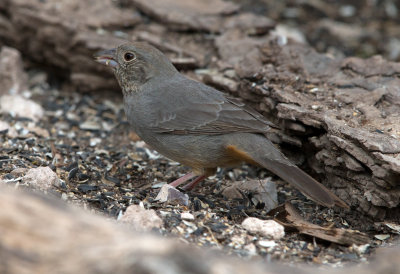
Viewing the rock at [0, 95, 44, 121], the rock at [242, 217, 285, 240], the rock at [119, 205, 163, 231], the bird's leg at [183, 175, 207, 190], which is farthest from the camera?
the rock at [0, 95, 44, 121]

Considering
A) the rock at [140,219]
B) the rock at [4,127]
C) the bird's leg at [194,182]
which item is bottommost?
the rock at [4,127]

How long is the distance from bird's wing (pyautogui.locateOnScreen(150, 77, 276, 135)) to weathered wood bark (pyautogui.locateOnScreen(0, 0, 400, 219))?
38 cm

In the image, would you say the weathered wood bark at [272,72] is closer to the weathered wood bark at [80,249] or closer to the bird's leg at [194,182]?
the bird's leg at [194,182]

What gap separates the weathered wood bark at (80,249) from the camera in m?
2.18

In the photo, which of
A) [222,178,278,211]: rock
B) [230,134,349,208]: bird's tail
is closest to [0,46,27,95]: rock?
[222,178,278,211]: rock

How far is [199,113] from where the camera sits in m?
4.70

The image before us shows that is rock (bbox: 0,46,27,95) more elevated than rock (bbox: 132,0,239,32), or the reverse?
rock (bbox: 132,0,239,32)

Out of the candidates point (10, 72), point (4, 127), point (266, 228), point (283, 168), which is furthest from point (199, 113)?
point (10, 72)

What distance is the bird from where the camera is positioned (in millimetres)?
4492

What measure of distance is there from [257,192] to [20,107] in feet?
9.99

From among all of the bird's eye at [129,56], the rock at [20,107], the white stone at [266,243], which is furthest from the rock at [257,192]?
the rock at [20,107]

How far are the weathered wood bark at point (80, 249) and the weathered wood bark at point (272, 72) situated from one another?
74.6 inches

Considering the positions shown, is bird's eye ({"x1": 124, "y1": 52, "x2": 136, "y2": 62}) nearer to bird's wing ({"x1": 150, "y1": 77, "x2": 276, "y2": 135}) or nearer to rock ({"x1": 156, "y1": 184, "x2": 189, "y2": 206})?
bird's wing ({"x1": 150, "y1": 77, "x2": 276, "y2": 135})

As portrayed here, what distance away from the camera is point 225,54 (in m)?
6.05
